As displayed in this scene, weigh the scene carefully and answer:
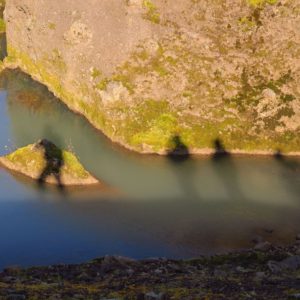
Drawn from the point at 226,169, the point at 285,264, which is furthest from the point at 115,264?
the point at 226,169

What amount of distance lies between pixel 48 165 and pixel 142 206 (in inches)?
617

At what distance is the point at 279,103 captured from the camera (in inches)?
3226

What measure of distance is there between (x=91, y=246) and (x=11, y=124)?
42.6m

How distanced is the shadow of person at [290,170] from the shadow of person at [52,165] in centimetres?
3205

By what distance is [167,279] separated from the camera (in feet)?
113

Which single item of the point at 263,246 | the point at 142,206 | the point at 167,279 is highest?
the point at 142,206

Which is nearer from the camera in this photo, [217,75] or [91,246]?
[91,246]

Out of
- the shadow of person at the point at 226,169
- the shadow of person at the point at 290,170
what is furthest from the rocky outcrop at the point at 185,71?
the shadow of person at the point at 290,170

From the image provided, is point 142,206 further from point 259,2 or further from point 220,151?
point 259,2

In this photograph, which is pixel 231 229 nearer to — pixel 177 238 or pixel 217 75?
pixel 177 238

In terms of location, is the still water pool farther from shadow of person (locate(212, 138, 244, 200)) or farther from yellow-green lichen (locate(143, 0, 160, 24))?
yellow-green lichen (locate(143, 0, 160, 24))

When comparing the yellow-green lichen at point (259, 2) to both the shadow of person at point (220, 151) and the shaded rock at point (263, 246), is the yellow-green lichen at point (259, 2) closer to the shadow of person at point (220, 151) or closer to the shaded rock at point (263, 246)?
the shadow of person at point (220, 151)

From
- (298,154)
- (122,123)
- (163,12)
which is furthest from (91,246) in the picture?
(163,12)

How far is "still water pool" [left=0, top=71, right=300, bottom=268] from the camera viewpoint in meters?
53.4
